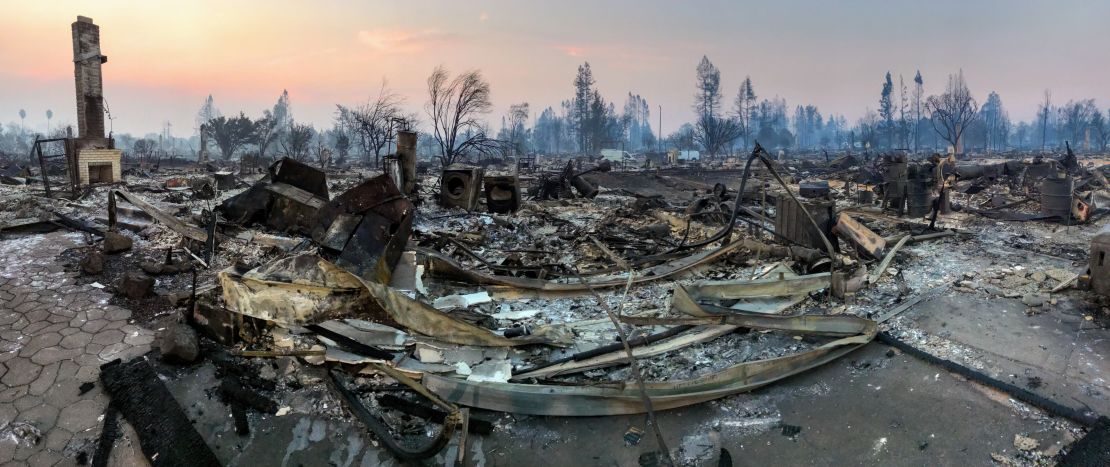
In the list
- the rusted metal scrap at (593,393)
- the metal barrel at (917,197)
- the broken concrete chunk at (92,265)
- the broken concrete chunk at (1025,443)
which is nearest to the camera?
the broken concrete chunk at (1025,443)

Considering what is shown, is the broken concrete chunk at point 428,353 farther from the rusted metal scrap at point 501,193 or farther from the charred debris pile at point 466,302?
the rusted metal scrap at point 501,193

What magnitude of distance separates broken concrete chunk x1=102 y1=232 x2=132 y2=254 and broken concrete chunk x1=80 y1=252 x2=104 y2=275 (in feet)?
2.67

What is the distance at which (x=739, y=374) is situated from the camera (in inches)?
159

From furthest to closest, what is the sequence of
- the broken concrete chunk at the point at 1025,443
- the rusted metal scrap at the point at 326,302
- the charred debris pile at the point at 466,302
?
the rusted metal scrap at the point at 326,302 → the charred debris pile at the point at 466,302 → the broken concrete chunk at the point at 1025,443

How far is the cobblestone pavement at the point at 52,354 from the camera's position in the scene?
11.6 feet

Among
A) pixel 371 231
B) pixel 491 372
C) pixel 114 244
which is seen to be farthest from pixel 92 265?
pixel 491 372

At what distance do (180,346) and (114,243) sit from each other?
4208 mm

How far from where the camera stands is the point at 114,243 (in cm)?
726

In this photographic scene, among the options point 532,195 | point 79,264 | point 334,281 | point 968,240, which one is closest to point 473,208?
point 532,195

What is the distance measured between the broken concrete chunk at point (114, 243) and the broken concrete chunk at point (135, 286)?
198cm

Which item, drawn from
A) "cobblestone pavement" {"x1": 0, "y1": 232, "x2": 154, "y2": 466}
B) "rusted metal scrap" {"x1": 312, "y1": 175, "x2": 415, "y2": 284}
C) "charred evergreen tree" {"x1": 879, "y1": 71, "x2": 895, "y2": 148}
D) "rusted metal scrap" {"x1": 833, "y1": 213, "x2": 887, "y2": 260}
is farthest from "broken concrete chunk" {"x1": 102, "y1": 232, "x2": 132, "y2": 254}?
"charred evergreen tree" {"x1": 879, "y1": 71, "x2": 895, "y2": 148}

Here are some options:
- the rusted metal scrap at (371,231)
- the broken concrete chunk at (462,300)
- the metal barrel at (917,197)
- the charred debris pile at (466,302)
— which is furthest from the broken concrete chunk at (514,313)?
the metal barrel at (917,197)

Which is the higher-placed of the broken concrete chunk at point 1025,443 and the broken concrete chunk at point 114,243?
the broken concrete chunk at point 114,243

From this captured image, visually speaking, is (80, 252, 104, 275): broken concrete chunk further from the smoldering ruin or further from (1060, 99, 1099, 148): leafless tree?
(1060, 99, 1099, 148): leafless tree
